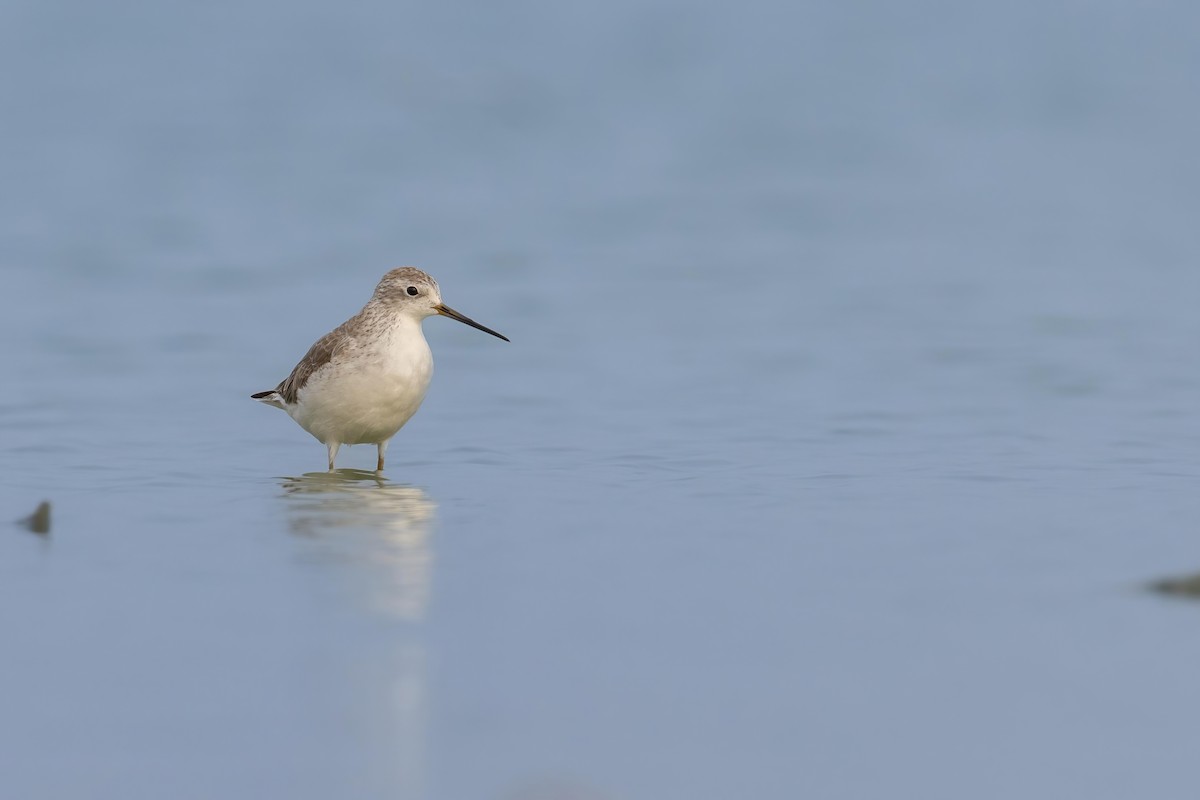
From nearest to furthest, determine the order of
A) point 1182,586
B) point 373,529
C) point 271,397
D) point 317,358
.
Result: point 1182,586 < point 373,529 < point 317,358 < point 271,397

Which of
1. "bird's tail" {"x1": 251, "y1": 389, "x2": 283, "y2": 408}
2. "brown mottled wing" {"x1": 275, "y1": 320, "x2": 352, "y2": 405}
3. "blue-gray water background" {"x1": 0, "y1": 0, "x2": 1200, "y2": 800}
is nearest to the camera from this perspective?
"blue-gray water background" {"x1": 0, "y1": 0, "x2": 1200, "y2": 800}

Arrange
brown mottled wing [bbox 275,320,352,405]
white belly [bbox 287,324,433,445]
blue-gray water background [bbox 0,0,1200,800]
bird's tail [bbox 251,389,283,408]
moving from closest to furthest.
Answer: blue-gray water background [bbox 0,0,1200,800] → white belly [bbox 287,324,433,445] → brown mottled wing [bbox 275,320,352,405] → bird's tail [bbox 251,389,283,408]

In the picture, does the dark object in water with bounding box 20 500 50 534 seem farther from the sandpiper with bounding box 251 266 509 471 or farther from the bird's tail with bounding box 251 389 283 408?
the bird's tail with bounding box 251 389 283 408

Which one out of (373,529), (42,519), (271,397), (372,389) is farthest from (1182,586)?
(271,397)

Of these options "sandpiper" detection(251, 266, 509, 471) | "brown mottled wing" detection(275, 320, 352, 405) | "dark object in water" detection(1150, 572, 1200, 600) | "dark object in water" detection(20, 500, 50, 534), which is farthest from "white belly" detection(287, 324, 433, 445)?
"dark object in water" detection(1150, 572, 1200, 600)

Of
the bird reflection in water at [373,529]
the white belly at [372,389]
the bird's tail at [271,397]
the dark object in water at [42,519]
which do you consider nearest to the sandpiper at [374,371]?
the white belly at [372,389]

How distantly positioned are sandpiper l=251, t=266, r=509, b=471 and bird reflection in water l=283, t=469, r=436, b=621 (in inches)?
15.9

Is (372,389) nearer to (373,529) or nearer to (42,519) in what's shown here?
(373,529)

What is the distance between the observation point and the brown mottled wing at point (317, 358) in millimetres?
12727

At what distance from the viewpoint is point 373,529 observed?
9812 mm

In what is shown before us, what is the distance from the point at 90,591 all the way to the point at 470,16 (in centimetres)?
2687

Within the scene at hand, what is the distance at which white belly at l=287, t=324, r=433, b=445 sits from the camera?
12.4 meters

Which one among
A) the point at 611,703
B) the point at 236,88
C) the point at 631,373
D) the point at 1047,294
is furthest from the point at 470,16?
the point at 611,703

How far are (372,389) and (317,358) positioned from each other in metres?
0.76
